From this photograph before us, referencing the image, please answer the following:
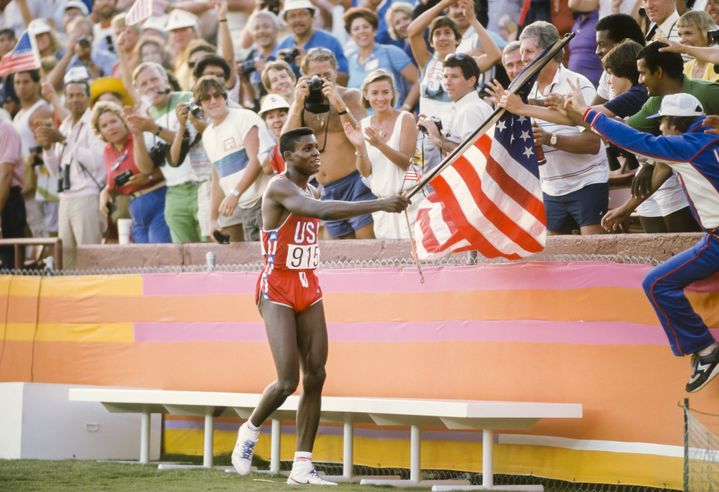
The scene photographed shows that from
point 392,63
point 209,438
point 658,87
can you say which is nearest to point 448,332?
point 209,438

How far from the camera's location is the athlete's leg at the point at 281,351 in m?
8.78

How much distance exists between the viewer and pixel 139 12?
1508 cm

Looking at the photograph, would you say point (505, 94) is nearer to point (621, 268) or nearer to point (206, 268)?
point (621, 268)

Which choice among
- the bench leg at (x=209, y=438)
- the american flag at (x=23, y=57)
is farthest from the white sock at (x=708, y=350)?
the american flag at (x=23, y=57)

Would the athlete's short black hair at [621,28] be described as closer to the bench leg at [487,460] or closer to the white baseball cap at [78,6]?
the bench leg at [487,460]

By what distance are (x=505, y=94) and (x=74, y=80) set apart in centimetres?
721

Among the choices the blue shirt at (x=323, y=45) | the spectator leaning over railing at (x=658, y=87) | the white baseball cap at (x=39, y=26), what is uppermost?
the white baseball cap at (x=39, y=26)

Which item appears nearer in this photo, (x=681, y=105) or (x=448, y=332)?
(x=681, y=105)

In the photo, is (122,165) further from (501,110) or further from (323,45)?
(501,110)

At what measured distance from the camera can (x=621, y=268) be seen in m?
8.81

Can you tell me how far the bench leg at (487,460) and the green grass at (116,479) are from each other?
69 centimetres

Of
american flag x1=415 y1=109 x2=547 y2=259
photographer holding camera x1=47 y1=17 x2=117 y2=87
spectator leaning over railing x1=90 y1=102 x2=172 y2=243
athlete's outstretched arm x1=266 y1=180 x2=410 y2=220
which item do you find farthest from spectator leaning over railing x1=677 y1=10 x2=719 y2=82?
photographer holding camera x1=47 y1=17 x2=117 y2=87

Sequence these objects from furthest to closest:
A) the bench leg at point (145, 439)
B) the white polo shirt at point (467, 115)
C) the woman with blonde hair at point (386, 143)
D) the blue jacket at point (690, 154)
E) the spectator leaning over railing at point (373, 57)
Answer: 1. the spectator leaning over railing at point (373, 57)
2. the bench leg at point (145, 439)
3. the woman with blonde hair at point (386, 143)
4. the white polo shirt at point (467, 115)
5. the blue jacket at point (690, 154)

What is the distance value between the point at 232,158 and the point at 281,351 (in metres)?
3.55
